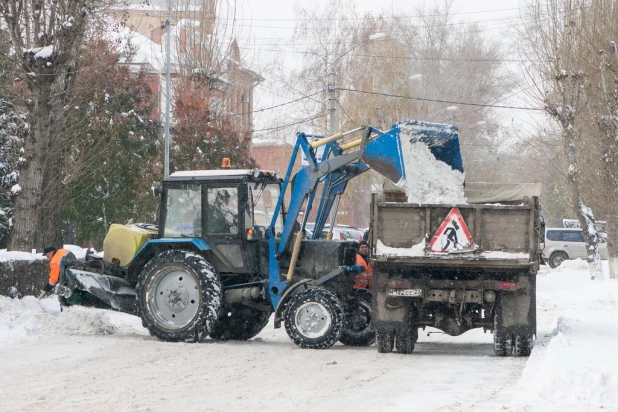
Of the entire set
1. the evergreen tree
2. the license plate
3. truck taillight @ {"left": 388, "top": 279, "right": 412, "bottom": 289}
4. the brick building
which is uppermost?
the brick building

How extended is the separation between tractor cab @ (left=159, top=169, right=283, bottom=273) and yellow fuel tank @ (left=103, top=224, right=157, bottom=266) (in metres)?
0.63

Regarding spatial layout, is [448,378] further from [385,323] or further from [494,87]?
[494,87]

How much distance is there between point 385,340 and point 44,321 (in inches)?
205

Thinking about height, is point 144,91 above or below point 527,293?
above

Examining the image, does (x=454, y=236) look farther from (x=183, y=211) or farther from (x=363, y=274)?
(x=183, y=211)

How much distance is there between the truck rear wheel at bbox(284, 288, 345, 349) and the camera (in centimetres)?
1298

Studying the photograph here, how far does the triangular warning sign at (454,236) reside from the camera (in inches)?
472

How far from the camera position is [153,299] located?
46.9 ft

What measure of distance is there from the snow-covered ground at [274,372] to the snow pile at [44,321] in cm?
2

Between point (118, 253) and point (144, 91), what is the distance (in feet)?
64.1

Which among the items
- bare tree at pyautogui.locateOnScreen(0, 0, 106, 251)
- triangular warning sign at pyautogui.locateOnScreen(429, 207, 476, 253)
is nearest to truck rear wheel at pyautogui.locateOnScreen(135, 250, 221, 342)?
triangular warning sign at pyautogui.locateOnScreen(429, 207, 476, 253)

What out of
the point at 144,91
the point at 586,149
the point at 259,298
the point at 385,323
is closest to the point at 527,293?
the point at 385,323

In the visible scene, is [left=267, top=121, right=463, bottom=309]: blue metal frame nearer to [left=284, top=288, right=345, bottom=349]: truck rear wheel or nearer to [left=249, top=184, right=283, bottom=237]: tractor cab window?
[left=249, top=184, right=283, bottom=237]: tractor cab window

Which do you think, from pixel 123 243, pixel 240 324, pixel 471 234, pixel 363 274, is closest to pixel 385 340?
pixel 363 274
